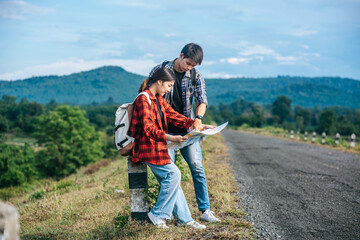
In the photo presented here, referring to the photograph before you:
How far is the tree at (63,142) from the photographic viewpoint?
1419 inches

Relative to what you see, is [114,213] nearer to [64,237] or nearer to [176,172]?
[64,237]

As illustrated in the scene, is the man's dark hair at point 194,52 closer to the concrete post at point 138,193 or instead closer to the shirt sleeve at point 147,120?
the shirt sleeve at point 147,120

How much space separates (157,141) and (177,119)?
0.50 metres

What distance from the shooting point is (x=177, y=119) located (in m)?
3.58

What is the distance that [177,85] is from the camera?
3807 millimetres

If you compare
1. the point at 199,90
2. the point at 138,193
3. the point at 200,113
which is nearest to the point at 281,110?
the point at 199,90

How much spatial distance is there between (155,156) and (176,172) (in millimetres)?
306

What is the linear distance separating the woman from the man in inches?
14.0

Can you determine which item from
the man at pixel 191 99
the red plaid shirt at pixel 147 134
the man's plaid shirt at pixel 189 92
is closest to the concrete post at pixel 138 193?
the red plaid shirt at pixel 147 134

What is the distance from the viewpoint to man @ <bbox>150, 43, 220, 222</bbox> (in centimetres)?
362

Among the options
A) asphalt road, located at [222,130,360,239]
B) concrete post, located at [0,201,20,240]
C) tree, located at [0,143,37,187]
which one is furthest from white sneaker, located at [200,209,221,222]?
tree, located at [0,143,37,187]

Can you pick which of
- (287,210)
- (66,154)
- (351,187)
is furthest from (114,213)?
(66,154)

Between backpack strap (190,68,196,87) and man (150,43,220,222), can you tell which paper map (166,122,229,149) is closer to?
man (150,43,220,222)

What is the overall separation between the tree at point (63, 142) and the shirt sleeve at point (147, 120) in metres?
35.1
